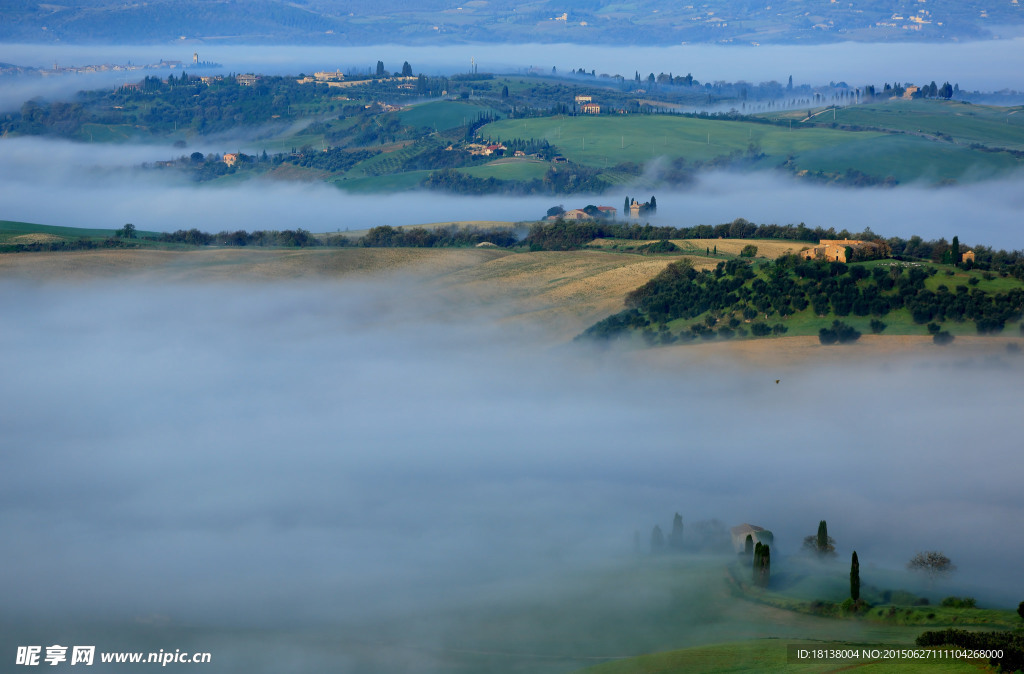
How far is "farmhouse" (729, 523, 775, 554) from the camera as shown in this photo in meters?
67.9

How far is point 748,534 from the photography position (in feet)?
221

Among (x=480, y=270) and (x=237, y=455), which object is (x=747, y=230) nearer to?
(x=480, y=270)

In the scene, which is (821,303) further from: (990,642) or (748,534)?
(990,642)

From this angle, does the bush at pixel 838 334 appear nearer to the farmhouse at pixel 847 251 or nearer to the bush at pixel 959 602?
the farmhouse at pixel 847 251

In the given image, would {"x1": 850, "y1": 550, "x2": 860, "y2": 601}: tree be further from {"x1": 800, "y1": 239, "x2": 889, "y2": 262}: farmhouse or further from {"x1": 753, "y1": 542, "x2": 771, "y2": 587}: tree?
{"x1": 800, "y1": 239, "x2": 889, "y2": 262}: farmhouse

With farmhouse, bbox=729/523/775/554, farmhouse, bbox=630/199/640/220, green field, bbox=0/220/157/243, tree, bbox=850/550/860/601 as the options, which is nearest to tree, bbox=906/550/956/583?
tree, bbox=850/550/860/601

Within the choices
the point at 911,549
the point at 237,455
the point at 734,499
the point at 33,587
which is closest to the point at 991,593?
the point at 911,549

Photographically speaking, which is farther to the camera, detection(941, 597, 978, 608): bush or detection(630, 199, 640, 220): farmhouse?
detection(630, 199, 640, 220): farmhouse

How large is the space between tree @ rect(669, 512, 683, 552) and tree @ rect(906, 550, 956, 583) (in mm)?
13461

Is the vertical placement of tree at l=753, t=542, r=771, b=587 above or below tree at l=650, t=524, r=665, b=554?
above

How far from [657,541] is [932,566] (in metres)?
16.2

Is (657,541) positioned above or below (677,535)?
below

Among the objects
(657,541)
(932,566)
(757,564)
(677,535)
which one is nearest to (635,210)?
(677,535)

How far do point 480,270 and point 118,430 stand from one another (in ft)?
149
